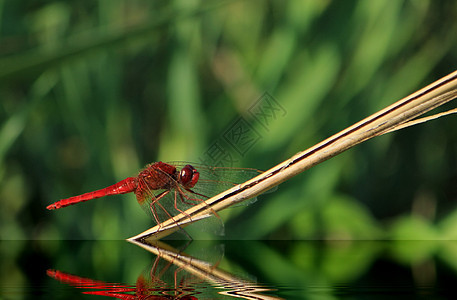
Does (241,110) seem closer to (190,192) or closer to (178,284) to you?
(190,192)

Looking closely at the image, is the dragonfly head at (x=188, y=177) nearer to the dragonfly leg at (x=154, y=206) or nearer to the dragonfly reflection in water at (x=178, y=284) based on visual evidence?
the dragonfly leg at (x=154, y=206)

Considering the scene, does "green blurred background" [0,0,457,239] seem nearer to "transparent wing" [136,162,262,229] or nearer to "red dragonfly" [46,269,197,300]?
"transparent wing" [136,162,262,229]

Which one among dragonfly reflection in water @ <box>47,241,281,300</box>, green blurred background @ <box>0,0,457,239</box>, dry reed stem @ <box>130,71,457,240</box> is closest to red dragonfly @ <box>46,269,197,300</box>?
dragonfly reflection in water @ <box>47,241,281,300</box>

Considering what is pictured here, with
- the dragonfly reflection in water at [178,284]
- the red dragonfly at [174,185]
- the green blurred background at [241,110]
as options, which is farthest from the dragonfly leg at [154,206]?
the green blurred background at [241,110]

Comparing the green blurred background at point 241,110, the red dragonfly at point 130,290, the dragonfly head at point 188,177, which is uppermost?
the green blurred background at point 241,110

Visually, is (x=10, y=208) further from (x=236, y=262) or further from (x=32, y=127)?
(x=236, y=262)

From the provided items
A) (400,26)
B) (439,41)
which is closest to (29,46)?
(400,26)
